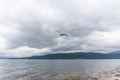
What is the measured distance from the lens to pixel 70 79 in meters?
51.8

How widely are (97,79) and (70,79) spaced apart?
333 inches

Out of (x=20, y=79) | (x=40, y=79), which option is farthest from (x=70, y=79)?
(x=20, y=79)

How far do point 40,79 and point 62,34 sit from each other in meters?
19.7

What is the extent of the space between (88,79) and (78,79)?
314 centimetres

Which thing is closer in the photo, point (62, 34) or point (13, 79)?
point (62, 34)

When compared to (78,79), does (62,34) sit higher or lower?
higher

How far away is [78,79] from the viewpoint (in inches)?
2034

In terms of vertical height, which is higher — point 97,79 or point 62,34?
point 62,34

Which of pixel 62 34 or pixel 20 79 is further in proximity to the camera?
pixel 20 79

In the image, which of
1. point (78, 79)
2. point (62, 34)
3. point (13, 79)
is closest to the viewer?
point (62, 34)

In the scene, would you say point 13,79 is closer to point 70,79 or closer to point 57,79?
point 57,79

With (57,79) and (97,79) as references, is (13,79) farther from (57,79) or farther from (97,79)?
(97,79)

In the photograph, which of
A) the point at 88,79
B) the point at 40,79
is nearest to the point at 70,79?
the point at 88,79

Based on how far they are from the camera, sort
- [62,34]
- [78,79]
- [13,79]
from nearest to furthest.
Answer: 1. [62,34]
2. [78,79]
3. [13,79]
